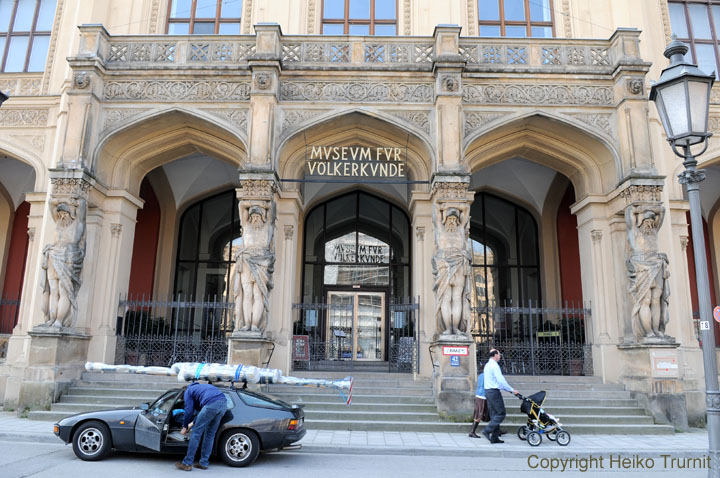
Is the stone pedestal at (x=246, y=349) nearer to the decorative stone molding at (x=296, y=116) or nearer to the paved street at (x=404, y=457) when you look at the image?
the paved street at (x=404, y=457)

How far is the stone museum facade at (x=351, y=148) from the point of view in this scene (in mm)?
11797

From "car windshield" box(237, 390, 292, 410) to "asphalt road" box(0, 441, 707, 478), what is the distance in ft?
2.57

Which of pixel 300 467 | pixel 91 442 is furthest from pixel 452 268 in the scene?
pixel 91 442

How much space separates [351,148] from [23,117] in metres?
8.94

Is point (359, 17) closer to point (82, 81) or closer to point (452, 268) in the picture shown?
point (82, 81)

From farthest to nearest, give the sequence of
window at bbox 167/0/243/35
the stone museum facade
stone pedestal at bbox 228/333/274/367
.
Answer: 1. window at bbox 167/0/243/35
2. the stone museum facade
3. stone pedestal at bbox 228/333/274/367

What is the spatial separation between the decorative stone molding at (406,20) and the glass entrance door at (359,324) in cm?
828

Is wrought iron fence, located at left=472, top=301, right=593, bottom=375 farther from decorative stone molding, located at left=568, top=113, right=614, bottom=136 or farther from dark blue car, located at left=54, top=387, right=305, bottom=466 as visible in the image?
dark blue car, located at left=54, top=387, right=305, bottom=466

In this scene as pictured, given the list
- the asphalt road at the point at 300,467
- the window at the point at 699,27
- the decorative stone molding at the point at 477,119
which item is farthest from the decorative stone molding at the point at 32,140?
the window at the point at 699,27

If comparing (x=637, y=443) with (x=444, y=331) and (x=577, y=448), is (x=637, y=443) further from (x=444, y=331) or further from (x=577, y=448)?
(x=444, y=331)

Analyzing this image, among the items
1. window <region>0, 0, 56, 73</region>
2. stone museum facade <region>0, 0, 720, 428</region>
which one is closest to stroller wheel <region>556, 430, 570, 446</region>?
stone museum facade <region>0, 0, 720, 428</region>

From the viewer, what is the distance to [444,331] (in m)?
11.5

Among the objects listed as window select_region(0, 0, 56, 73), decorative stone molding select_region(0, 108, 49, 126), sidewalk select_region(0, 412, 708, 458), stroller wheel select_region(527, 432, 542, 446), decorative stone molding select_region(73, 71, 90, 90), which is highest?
window select_region(0, 0, 56, 73)

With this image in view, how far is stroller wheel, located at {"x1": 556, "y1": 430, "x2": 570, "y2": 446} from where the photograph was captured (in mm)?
9031
